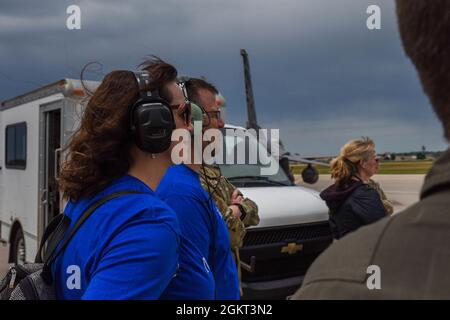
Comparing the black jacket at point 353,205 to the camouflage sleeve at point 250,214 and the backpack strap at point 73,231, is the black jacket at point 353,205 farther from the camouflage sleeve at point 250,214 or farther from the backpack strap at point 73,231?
the backpack strap at point 73,231

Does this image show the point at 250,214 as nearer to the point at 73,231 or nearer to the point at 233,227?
the point at 233,227

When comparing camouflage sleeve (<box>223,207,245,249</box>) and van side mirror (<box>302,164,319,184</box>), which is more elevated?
van side mirror (<box>302,164,319,184</box>)

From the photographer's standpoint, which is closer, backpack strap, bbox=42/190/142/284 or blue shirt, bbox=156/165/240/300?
backpack strap, bbox=42/190/142/284

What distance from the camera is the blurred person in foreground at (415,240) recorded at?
0.70 meters

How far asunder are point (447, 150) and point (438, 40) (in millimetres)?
172

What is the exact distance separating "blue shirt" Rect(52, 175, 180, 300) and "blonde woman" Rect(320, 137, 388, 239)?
304 cm

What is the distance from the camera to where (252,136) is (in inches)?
267

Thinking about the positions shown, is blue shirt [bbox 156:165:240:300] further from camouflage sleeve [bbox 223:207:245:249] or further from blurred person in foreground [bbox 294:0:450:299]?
blurred person in foreground [bbox 294:0:450:299]

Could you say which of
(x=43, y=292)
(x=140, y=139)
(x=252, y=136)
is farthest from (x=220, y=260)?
(x=252, y=136)

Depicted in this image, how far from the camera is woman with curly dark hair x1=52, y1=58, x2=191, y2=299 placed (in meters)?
1.44

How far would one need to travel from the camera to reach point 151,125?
67.7 inches

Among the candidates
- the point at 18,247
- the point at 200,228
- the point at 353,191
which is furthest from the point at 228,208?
the point at 18,247

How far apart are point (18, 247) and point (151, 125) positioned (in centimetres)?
738

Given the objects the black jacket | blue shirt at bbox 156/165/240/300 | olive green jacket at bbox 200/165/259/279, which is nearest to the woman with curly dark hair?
blue shirt at bbox 156/165/240/300
